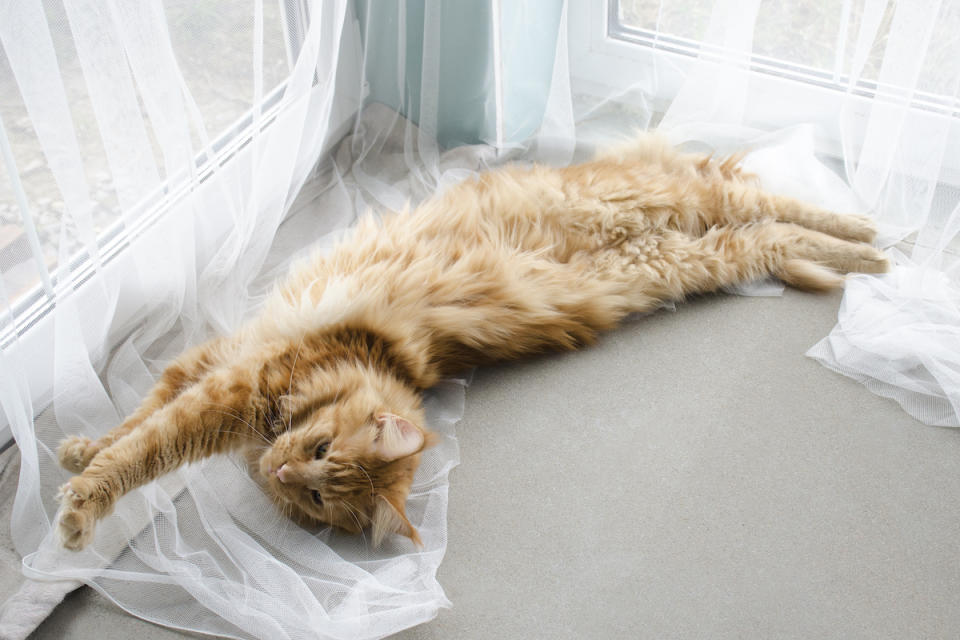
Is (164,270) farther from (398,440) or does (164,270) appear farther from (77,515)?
(398,440)

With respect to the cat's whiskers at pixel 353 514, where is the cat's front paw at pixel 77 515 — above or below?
above

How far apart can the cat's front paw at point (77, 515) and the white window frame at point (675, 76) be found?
1.61 m

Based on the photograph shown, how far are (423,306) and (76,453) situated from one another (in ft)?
2.30

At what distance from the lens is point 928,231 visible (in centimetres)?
188

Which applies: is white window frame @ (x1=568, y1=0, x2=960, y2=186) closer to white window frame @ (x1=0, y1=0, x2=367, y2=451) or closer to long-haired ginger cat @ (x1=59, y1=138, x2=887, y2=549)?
long-haired ginger cat @ (x1=59, y1=138, x2=887, y2=549)

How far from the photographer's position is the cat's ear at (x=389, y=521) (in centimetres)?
139

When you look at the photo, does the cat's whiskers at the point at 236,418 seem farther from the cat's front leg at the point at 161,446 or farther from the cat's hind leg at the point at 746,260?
the cat's hind leg at the point at 746,260

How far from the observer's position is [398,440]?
137 cm

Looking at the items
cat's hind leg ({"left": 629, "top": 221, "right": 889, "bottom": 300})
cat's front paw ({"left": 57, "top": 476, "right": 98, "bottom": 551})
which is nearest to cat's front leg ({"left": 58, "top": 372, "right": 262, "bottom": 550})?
cat's front paw ({"left": 57, "top": 476, "right": 98, "bottom": 551})

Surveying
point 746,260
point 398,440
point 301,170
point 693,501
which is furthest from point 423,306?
point 746,260

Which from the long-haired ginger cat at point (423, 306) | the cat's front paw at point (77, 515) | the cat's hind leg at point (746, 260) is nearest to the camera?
the cat's front paw at point (77, 515)

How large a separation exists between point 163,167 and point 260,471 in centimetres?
62

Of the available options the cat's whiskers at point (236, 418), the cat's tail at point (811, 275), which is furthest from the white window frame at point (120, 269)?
the cat's tail at point (811, 275)

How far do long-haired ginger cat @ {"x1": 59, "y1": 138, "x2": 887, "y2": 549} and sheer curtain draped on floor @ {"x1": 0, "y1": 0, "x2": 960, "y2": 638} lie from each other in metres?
0.09
